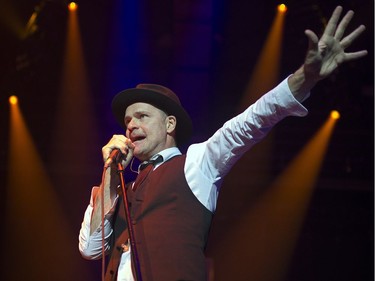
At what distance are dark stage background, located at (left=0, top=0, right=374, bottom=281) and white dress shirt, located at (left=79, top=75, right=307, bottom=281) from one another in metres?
3.47

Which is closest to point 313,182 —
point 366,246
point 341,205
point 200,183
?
point 341,205

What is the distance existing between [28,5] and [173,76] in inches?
62.2

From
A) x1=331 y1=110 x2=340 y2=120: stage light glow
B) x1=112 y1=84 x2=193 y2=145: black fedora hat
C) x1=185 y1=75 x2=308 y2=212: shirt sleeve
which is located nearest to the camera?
x1=185 y1=75 x2=308 y2=212: shirt sleeve

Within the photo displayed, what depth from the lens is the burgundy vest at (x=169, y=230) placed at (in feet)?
8.87

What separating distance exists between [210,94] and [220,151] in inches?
161

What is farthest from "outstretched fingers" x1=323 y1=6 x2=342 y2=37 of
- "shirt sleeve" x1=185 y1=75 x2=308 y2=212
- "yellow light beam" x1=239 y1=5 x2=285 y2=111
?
"yellow light beam" x1=239 y1=5 x2=285 y2=111

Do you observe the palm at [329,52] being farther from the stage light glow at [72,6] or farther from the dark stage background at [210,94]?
the stage light glow at [72,6]

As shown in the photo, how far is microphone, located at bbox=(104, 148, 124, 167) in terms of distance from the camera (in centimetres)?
264

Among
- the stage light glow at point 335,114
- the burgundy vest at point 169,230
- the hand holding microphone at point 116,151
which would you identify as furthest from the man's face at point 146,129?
the stage light glow at point 335,114

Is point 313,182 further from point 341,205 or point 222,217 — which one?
point 222,217

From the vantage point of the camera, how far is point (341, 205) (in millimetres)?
7148

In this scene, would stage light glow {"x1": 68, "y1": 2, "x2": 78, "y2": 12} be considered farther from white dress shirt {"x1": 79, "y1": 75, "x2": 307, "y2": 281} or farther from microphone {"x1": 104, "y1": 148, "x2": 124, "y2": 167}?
microphone {"x1": 104, "y1": 148, "x2": 124, "y2": 167}

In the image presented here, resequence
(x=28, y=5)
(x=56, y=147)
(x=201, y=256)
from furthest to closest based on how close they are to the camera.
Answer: (x=56, y=147) → (x=28, y=5) → (x=201, y=256)

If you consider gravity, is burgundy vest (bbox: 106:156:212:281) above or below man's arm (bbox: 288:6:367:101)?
below
